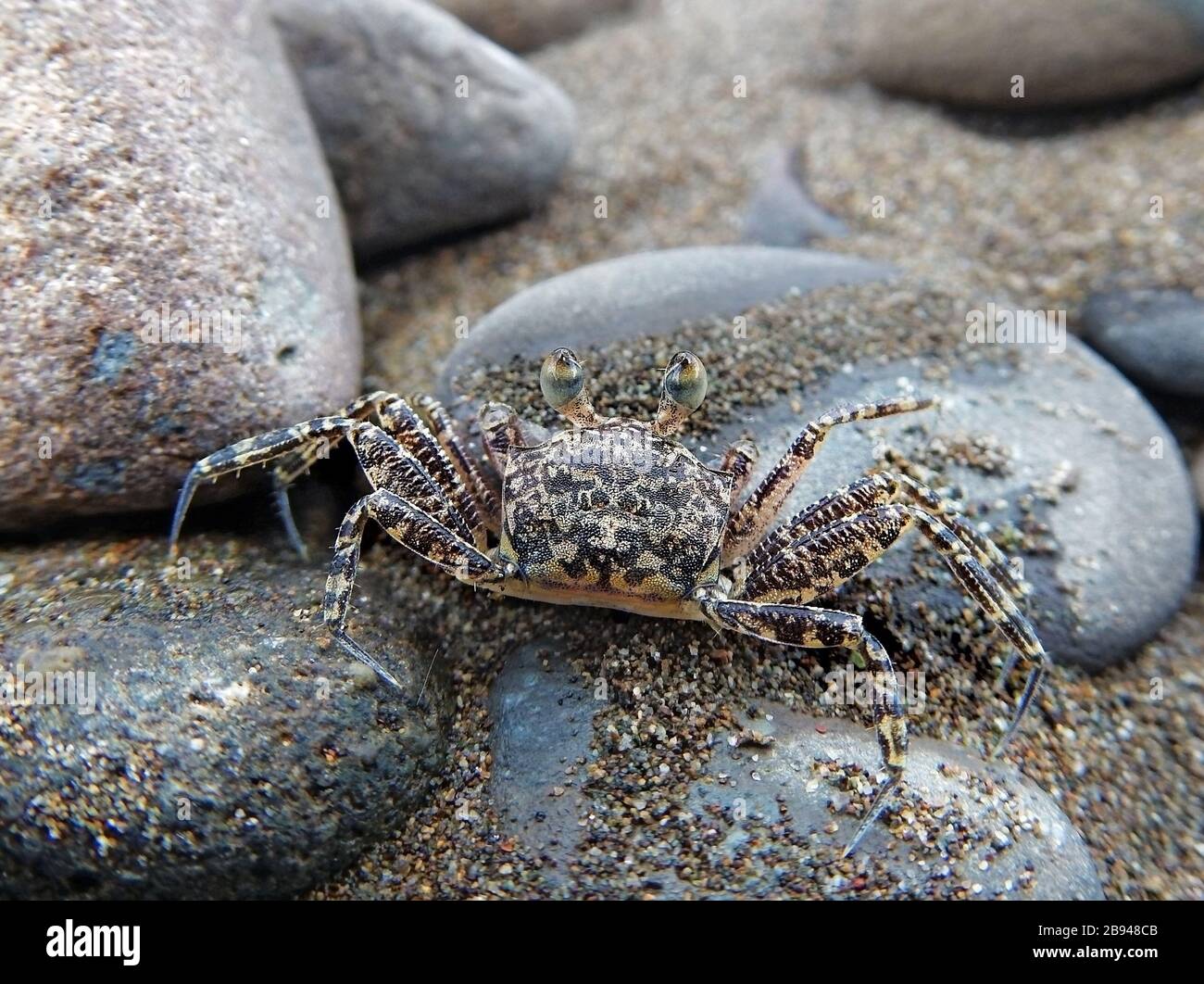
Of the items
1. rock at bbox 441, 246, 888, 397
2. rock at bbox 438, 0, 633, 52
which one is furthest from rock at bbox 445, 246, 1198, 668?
rock at bbox 438, 0, 633, 52

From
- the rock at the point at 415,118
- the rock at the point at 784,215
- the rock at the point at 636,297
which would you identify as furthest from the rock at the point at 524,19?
the rock at the point at 636,297

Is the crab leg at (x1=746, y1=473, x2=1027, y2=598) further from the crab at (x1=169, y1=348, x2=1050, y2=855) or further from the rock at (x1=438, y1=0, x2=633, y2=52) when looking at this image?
the rock at (x1=438, y1=0, x2=633, y2=52)

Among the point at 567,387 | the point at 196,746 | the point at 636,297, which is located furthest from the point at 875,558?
the point at 196,746

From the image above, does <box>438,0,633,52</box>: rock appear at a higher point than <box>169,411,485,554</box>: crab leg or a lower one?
higher

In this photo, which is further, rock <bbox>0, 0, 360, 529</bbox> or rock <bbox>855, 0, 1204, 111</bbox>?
rock <bbox>855, 0, 1204, 111</bbox>

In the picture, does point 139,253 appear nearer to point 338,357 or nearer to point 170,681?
point 338,357

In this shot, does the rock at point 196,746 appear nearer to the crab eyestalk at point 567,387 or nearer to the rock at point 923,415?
the crab eyestalk at point 567,387

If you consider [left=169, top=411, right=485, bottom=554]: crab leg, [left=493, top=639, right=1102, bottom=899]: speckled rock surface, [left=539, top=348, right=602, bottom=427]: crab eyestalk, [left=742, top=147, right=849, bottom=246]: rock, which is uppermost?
[left=742, top=147, right=849, bottom=246]: rock
